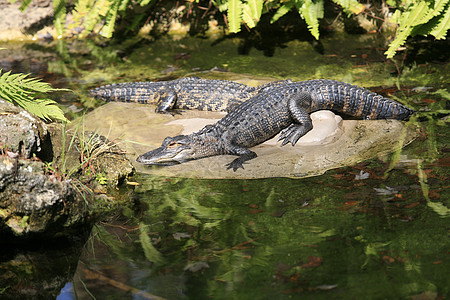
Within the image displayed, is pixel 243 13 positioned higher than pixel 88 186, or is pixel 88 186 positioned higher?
pixel 243 13

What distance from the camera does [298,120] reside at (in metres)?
6.23

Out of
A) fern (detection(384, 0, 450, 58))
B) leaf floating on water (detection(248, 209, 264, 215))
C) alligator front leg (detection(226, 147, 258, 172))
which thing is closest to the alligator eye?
alligator front leg (detection(226, 147, 258, 172))

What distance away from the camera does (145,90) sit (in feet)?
24.3

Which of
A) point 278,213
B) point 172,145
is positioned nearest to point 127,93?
point 172,145

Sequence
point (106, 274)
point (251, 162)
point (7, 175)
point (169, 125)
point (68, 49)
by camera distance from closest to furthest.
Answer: point (106, 274), point (7, 175), point (251, 162), point (169, 125), point (68, 49)

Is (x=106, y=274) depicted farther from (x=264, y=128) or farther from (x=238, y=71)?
(x=238, y=71)

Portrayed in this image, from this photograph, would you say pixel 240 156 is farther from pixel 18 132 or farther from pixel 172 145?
pixel 18 132

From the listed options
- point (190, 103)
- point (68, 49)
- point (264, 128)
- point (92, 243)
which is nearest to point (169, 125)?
point (190, 103)

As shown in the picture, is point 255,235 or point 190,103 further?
point 190,103

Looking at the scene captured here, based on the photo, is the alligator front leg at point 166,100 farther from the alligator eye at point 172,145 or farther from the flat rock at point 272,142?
the alligator eye at point 172,145

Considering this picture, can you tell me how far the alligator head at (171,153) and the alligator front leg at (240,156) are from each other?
51 cm

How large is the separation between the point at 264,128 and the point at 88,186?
7.55 ft

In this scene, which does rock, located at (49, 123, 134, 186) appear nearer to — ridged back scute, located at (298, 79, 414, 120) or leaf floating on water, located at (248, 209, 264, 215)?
leaf floating on water, located at (248, 209, 264, 215)

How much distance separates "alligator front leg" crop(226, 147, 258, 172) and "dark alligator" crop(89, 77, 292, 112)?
4.91 feet
